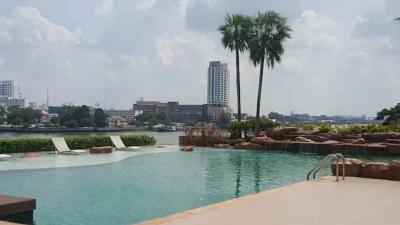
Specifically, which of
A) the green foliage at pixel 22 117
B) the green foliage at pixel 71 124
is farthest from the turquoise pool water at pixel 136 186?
the green foliage at pixel 22 117

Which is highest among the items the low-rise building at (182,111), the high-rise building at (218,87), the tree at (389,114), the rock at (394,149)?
the high-rise building at (218,87)

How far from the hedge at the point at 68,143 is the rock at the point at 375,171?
15818 mm

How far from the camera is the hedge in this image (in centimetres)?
2205

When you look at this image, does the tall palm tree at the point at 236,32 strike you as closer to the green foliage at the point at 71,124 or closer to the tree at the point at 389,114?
the tree at the point at 389,114

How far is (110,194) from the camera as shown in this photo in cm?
1181

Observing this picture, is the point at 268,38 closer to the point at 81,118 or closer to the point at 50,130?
the point at 50,130

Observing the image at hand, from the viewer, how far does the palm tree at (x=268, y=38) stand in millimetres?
33938

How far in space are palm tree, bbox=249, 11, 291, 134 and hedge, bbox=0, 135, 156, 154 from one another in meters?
9.63

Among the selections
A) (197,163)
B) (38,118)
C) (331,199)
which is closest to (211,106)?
(38,118)

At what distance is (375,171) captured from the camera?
37.7 feet

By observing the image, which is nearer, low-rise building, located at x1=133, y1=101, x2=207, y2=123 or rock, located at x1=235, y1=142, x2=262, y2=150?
rock, located at x1=235, y1=142, x2=262, y2=150

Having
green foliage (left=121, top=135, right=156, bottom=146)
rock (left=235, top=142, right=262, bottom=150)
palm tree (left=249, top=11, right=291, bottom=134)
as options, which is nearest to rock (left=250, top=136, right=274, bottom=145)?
rock (left=235, top=142, right=262, bottom=150)

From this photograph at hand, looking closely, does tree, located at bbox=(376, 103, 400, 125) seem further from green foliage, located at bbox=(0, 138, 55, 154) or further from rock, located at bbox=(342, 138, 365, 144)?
green foliage, located at bbox=(0, 138, 55, 154)

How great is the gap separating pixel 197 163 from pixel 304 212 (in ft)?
40.4
